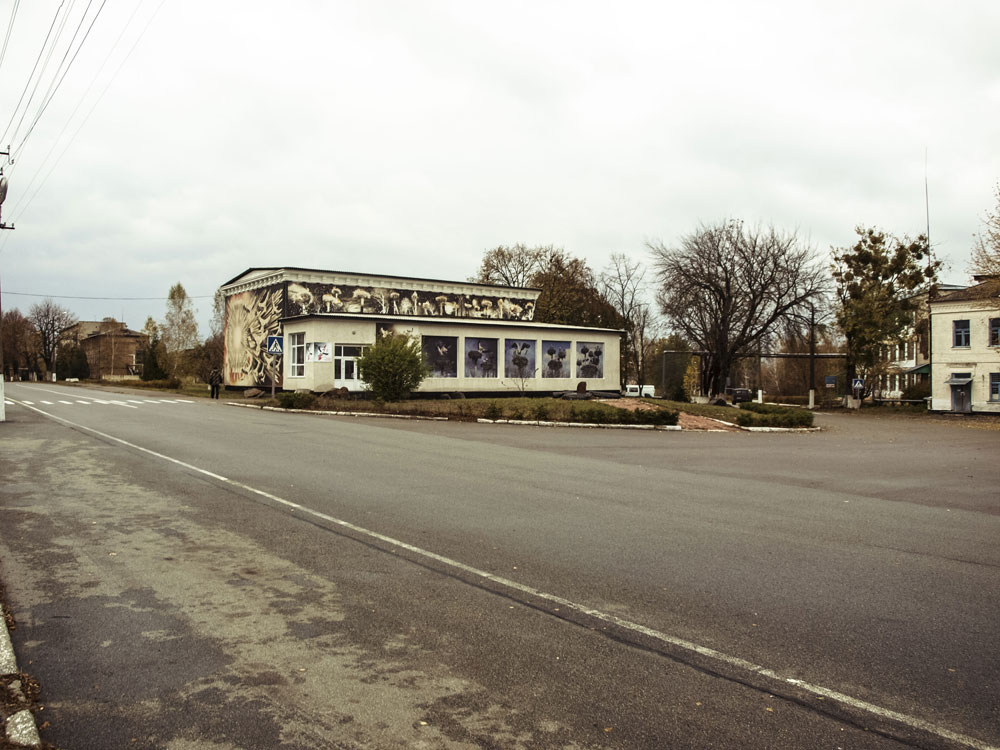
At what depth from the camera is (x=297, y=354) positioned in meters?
42.1

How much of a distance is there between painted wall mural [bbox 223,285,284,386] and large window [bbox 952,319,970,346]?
41.0 m

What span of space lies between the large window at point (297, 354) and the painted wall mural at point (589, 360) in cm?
1693

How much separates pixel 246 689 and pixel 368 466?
9360 mm

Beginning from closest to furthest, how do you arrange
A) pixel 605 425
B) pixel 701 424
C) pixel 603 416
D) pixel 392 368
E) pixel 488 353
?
pixel 605 425 → pixel 603 416 → pixel 701 424 → pixel 392 368 → pixel 488 353

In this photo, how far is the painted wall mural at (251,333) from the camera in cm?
4731

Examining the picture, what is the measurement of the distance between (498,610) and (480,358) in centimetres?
3842

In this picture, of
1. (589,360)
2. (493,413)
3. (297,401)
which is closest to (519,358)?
(589,360)

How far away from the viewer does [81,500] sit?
31.9ft

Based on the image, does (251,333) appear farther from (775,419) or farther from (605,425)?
(775,419)

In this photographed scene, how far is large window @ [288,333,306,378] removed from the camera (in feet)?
135

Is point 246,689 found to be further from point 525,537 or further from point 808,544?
point 808,544

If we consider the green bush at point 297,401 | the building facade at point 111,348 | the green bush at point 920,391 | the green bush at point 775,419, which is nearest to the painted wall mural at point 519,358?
the green bush at point 297,401

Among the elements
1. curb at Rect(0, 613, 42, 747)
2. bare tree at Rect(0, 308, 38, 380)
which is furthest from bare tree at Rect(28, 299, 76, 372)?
curb at Rect(0, 613, 42, 747)

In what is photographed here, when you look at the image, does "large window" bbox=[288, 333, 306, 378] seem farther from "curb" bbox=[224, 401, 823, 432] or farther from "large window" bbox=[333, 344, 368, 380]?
"curb" bbox=[224, 401, 823, 432]
